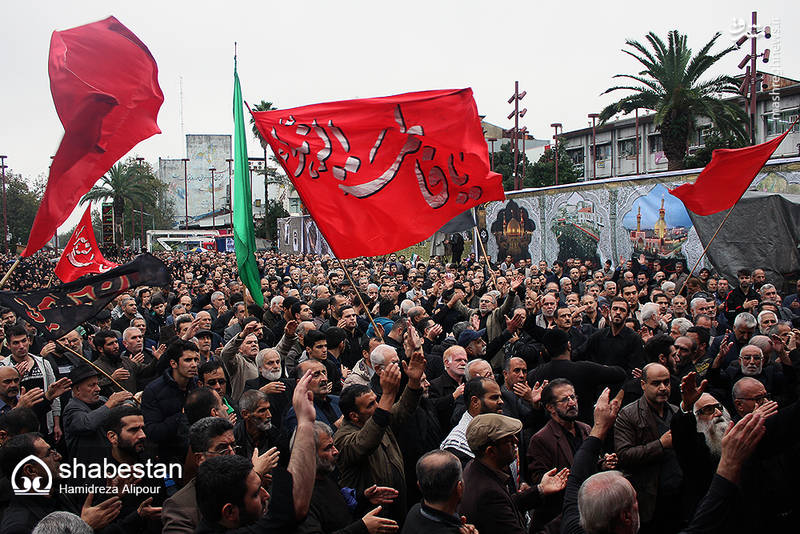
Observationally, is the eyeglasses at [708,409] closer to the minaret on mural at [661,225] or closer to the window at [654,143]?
the minaret on mural at [661,225]

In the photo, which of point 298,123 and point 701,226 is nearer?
point 298,123

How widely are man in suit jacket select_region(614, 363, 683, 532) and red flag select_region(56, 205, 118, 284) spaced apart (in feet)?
27.4

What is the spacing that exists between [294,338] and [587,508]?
5.30m

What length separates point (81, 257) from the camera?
36.7 feet

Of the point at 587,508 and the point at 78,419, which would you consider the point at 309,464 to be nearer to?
the point at 587,508

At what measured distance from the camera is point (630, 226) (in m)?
20.5

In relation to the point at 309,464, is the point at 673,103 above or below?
above

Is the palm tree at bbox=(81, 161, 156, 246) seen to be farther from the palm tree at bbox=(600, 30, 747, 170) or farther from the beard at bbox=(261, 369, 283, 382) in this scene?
the beard at bbox=(261, 369, 283, 382)

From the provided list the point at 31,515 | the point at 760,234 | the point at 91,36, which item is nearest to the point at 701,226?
the point at 760,234

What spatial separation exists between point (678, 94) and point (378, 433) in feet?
83.6

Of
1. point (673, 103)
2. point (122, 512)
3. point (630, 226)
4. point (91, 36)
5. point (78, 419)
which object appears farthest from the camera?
point (673, 103)

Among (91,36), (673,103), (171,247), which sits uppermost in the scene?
(673,103)

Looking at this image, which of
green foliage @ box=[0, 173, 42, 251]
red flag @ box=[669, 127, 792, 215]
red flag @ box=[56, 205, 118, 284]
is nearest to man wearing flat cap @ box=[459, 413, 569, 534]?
red flag @ box=[669, 127, 792, 215]

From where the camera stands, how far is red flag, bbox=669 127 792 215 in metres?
10.4
